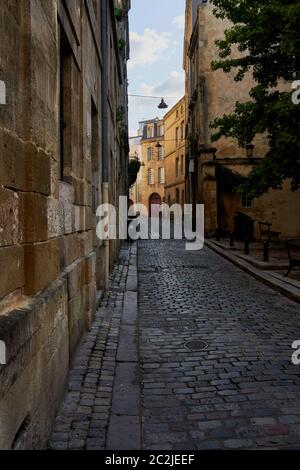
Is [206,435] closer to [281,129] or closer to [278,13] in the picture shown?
[281,129]

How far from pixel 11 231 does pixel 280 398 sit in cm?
279

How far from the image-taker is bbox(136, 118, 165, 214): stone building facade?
57.2 metres

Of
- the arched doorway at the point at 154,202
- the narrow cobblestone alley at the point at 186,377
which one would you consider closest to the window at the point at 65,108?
the narrow cobblestone alley at the point at 186,377

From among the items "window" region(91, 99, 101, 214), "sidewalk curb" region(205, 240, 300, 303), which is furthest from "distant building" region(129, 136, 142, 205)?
"window" region(91, 99, 101, 214)

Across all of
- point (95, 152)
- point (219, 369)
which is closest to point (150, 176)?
point (95, 152)

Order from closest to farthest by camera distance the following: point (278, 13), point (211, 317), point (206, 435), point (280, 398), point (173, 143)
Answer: point (206, 435), point (280, 398), point (211, 317), point (278, 13), point (173, 143)

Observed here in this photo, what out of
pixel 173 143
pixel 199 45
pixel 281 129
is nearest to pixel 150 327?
pixel 281 129

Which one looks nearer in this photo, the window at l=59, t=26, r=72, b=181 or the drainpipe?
the window at l=59, t=26, r=72, b=181

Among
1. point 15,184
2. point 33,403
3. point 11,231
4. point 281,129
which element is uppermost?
point 281,129

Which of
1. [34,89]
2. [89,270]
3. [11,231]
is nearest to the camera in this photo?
[11,231]

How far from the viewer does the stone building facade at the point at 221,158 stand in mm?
22016

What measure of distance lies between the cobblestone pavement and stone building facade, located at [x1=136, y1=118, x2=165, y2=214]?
48.7 m

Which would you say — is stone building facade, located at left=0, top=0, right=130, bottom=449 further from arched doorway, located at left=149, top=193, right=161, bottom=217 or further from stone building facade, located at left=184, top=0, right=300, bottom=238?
arched doorway, located at left=149, top=193, right=161, bottom=217

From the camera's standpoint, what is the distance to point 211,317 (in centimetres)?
686
